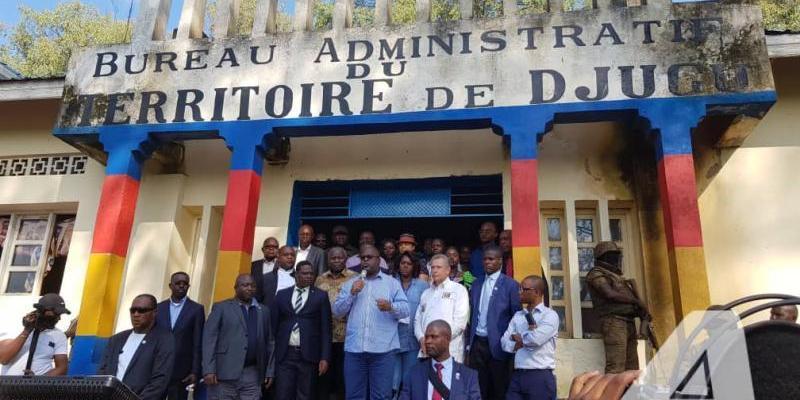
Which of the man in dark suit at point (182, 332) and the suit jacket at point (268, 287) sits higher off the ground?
the suit jacket at point (268, 287)

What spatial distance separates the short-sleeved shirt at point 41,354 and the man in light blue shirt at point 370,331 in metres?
2.31

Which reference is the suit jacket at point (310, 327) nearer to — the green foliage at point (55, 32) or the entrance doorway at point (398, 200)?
the entrance doorway at point (398, 200)

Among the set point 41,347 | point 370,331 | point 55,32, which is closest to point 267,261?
point 370,331

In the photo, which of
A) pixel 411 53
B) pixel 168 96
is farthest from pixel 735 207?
pixel 168 96

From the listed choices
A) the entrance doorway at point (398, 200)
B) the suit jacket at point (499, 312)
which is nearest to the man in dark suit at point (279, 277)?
the entrance doorway at point (398, 200)

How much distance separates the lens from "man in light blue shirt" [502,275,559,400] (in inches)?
175

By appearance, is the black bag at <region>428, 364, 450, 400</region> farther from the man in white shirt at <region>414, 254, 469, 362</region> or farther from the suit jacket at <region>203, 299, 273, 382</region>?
the suit jacket at <region>203, 299, 273, 382</region>

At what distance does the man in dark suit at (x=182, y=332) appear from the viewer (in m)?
5.21

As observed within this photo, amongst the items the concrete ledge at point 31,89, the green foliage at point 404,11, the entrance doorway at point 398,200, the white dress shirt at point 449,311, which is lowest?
the white dress shirt at point 449,311

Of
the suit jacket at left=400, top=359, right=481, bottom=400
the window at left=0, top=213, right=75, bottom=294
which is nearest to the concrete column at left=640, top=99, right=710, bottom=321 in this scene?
the suit jacket at left=400, top=359, right=481, bottom=400

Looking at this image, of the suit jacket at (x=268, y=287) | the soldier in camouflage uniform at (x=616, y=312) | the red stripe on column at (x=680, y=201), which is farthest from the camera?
the suit jacket at (x=268, y=287)

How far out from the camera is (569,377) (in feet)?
20.7

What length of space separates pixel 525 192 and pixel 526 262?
0.70 meters

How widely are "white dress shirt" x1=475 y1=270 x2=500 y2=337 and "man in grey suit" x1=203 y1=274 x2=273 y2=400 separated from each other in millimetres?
1861
